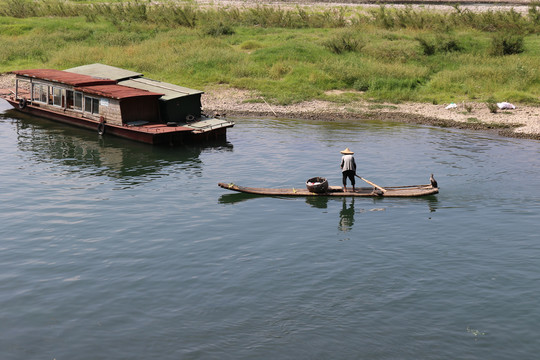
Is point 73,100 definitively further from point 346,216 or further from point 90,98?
point 346,216

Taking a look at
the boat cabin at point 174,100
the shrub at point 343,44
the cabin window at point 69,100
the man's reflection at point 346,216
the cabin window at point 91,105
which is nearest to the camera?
the man's reflection at point 346,216

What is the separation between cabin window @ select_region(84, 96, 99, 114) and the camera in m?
35.9

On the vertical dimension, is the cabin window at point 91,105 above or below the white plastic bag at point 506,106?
below

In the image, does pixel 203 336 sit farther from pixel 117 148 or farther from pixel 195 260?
pixel 117 148

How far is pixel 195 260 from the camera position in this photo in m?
18.6

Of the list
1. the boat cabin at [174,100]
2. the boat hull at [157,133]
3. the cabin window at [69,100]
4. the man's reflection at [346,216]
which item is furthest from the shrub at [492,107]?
the cabin window at [69,100]

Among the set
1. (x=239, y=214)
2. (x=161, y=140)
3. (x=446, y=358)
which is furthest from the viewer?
(x=161, y=140)

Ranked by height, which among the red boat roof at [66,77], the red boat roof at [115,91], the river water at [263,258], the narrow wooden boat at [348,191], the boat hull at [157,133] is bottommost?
the river water at [263,258]

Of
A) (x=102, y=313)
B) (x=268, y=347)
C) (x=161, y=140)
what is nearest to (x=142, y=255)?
(x=102, y=313)

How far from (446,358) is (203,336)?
5.37 metres

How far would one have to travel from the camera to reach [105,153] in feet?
105

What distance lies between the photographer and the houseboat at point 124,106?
111ft

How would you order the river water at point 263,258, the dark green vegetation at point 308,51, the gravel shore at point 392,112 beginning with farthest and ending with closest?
the dark green vegetation at point 308,51 → the gravel shore at point 392,112 → the river water at point 263,258

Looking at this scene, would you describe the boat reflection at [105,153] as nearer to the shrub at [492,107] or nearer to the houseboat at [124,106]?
the houseboat at [124,106]
